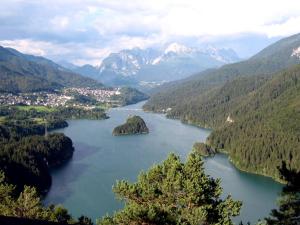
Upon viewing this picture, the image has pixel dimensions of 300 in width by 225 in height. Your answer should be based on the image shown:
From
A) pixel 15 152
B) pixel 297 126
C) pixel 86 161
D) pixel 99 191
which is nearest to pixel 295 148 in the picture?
pixel 297 126

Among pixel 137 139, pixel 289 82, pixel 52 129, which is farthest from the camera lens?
pixel 289 82

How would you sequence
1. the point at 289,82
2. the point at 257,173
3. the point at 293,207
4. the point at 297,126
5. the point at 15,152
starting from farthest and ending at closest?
1. the point at 289,82
2. the point at 297,126
3. the point at 257,173
4. the point at 15,152
5. the point at 293,207

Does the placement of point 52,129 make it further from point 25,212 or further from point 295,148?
point 25,212

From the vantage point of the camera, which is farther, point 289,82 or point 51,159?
point 289,82

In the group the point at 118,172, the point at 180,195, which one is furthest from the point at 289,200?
the point at 118,172

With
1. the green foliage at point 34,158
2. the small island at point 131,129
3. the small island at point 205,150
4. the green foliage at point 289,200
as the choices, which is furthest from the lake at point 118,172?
the green foliage at point 289,200

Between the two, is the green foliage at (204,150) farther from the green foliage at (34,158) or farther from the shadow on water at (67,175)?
the green foliage at (34,158)

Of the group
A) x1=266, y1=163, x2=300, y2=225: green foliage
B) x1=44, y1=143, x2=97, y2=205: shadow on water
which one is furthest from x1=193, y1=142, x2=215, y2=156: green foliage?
x1=266, y1=163, x2=300, y2=225: green foliage
